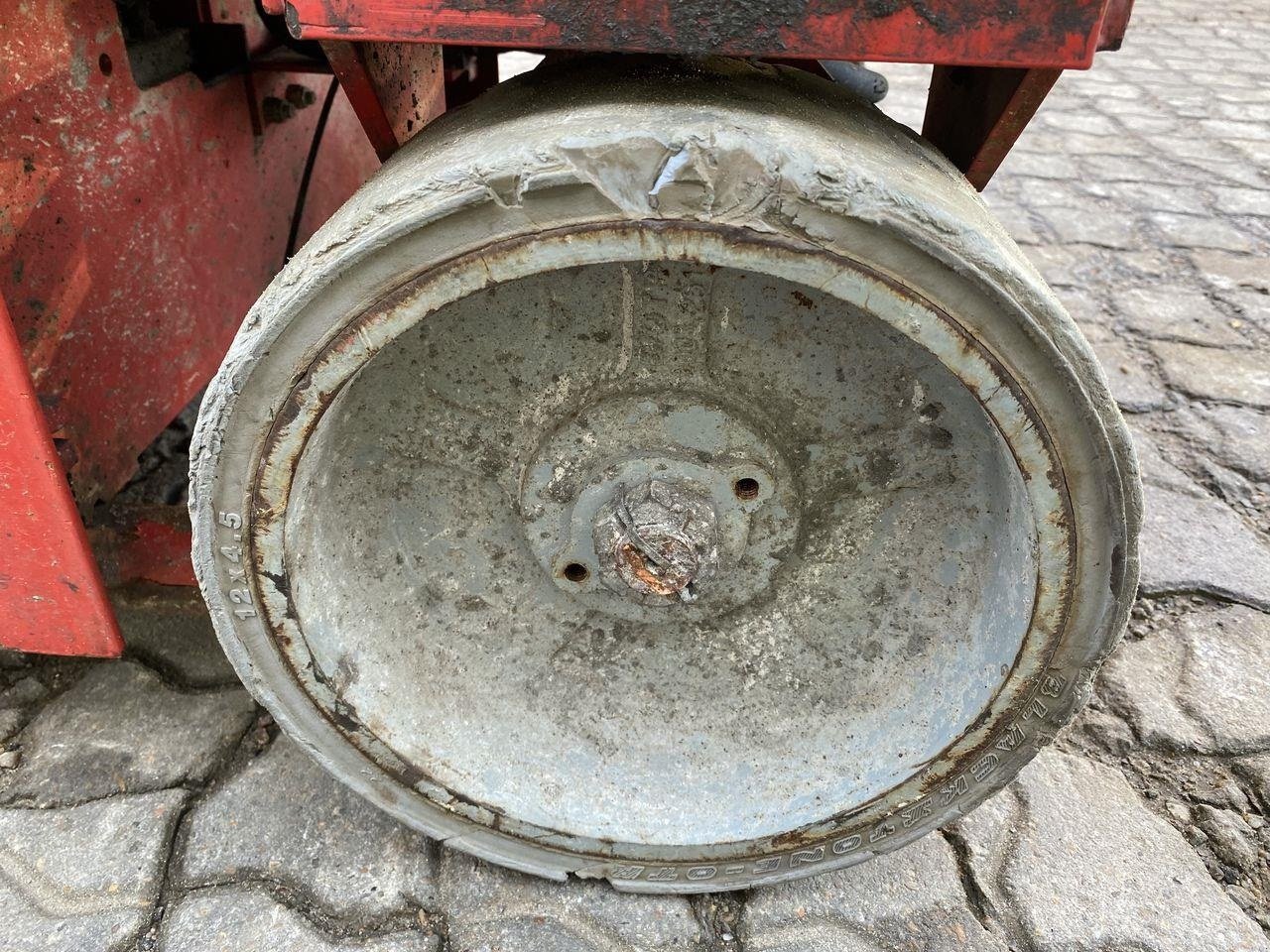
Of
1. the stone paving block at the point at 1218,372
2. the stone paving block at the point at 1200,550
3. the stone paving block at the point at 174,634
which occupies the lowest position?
the stone paving block at the point at 1218,372

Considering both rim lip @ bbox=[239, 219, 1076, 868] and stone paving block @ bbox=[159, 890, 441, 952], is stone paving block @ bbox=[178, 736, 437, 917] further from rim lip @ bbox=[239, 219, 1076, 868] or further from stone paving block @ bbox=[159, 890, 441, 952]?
rim lip @ bbox=[239, 219, 1076, 868]

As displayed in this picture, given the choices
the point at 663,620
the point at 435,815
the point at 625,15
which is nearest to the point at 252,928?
the point at 435,815

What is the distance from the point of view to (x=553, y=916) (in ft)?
3.71

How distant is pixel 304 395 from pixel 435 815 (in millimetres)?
491

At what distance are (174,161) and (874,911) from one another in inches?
49.1

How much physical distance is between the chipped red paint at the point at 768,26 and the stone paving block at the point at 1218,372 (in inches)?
68.6

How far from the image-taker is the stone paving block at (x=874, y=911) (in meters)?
1.12

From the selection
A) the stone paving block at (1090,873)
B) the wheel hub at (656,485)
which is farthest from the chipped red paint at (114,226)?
the stone paving block at (1090,873)

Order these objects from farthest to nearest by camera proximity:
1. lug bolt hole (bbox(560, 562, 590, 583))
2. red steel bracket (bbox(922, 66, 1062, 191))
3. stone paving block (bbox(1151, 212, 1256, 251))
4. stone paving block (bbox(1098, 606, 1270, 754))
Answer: stone paving block (bbox(1151, 212, 1256, 251)), stone paving block (bbox(1098, 606, 1270, 754)), lug bolt hole (bbox(560, 562, 590, 583)), red steel bracket (bbox(922, 66, 1062, 191))

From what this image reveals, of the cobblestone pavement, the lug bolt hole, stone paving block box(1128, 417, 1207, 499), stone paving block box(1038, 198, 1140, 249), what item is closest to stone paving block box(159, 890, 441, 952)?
the cobblestone pavement

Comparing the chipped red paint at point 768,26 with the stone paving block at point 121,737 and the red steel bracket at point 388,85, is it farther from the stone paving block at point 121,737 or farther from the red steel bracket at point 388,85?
the stone paving block at point 121,737

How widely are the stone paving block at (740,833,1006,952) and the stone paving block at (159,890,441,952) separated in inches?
15.0

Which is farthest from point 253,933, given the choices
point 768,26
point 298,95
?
point 298,95

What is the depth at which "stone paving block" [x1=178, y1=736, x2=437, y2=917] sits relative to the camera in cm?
116
